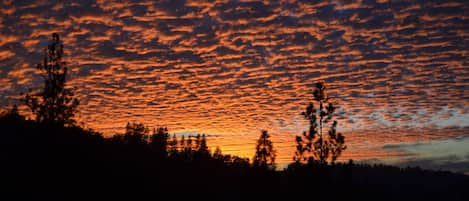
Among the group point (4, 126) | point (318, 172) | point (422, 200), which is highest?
point (4, 126)

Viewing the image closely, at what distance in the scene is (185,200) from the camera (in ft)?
169

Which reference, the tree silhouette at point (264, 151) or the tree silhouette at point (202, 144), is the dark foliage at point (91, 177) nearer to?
the tree silhouette at point (264, 151)

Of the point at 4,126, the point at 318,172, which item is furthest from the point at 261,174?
the point at 4,126

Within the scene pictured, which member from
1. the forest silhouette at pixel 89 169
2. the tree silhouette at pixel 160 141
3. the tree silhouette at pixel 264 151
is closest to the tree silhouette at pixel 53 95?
the forest silhouette at pixel 89 169

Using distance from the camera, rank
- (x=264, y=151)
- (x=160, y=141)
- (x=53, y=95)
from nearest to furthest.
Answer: (x=53, y=95) → (x=264, y=151) → (x=160, y=141)

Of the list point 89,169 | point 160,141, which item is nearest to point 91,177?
point 89,169

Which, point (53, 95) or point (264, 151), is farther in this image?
point (264, 151)

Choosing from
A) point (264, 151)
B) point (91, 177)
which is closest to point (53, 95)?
point (91, 177)

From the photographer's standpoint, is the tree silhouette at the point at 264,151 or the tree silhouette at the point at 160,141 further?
the tree silhouette at the point at 160,141

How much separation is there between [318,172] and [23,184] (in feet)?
89.5

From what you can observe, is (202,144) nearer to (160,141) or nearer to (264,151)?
(160,141)

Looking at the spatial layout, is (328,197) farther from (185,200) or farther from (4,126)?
(4,126)

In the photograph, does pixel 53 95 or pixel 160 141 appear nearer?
pixel 53 95

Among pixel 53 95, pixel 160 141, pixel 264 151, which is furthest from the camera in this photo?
pixel 160 141
